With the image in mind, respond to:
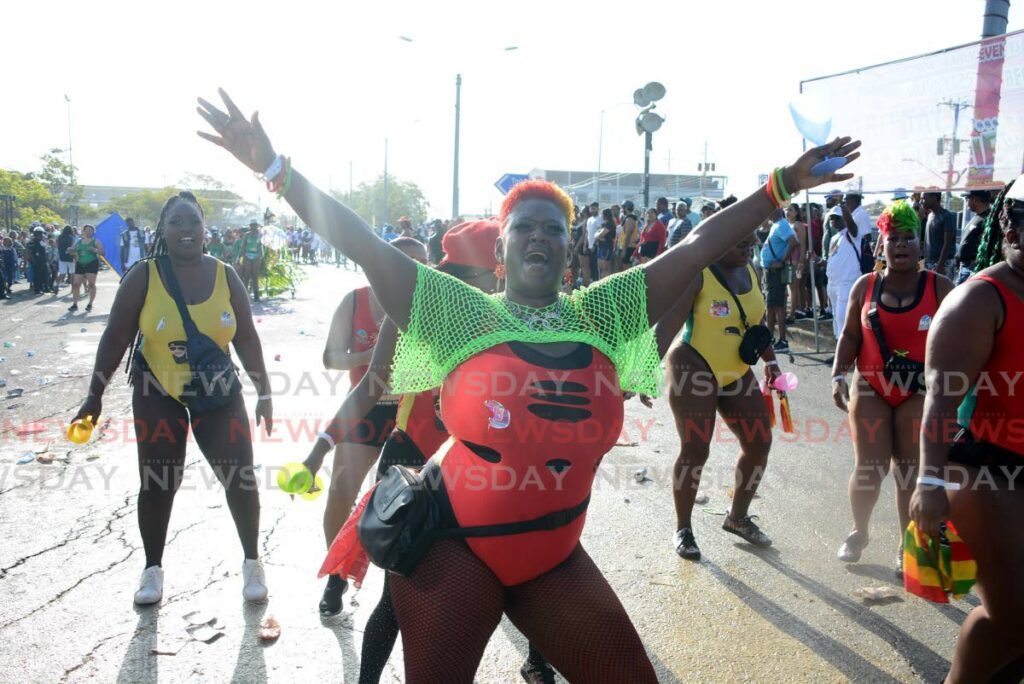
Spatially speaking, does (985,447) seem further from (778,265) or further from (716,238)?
(778,265)

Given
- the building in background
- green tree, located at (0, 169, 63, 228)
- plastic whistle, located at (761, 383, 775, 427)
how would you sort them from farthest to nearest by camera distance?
the building in background
green tree, located at (0, 169, 63, 228)
plastic whistle, located at (761, 383, 775, 427)

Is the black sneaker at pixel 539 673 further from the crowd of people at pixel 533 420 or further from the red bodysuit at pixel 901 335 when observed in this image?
the red bodysuit at pixel 901 335

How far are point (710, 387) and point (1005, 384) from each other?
2.13 m

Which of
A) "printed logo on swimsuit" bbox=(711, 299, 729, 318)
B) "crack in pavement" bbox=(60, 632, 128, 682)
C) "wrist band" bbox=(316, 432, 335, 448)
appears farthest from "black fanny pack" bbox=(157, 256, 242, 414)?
"printed logo on swimsuit" bbox=(711, 299, 729, 318)

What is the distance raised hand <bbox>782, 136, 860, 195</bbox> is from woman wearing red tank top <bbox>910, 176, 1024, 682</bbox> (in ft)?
2.04

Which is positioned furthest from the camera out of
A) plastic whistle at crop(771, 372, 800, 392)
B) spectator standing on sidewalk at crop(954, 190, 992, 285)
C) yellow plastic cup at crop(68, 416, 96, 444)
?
spectator standing on sidewalk at crop(954, 190, 992, 285)

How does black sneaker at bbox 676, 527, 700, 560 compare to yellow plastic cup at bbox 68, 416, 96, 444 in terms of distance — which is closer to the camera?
yellow plastic cup at bbox 68, 416, 96, 444

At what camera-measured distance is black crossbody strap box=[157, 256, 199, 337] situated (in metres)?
4.16

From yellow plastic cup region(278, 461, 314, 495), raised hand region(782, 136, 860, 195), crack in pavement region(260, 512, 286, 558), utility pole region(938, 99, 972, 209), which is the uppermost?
utility pole region(938, 99, 972, 209)

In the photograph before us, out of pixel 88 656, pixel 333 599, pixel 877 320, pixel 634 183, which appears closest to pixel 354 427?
pixel 333 599

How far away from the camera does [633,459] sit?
6.69 m

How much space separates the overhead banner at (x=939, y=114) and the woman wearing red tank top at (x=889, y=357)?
7383mm

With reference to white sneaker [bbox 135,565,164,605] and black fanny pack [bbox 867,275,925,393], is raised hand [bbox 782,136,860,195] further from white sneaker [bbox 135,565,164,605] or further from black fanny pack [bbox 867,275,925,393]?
white sneaker [bbox 135,565,164,605]

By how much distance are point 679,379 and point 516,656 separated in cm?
195
